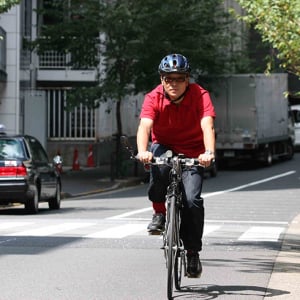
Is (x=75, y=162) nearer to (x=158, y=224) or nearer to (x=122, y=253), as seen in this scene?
(x=122, y=253)

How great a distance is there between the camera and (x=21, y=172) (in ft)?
58.1

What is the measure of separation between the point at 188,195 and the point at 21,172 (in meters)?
10.6

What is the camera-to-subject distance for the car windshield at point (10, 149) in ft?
58.6

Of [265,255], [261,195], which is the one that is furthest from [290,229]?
[261,195]

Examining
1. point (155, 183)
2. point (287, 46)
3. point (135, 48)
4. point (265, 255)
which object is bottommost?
point (265, 255)

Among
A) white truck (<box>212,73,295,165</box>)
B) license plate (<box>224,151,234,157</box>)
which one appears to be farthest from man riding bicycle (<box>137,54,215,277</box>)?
license plate (<box>224,151,234,157</box>)

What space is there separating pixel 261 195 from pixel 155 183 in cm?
1707

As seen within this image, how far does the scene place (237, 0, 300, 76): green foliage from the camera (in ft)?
46.1

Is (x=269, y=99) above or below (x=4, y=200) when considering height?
above

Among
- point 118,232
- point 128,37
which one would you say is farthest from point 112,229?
point 128,37

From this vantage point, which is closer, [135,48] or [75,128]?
[135,48]

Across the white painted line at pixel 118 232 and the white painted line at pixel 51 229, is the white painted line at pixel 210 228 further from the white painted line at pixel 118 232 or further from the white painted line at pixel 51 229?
the white painted line at pixel 51 229

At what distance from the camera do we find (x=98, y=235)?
1286 centimetres

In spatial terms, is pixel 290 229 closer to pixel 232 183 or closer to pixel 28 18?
pixel 232 183
